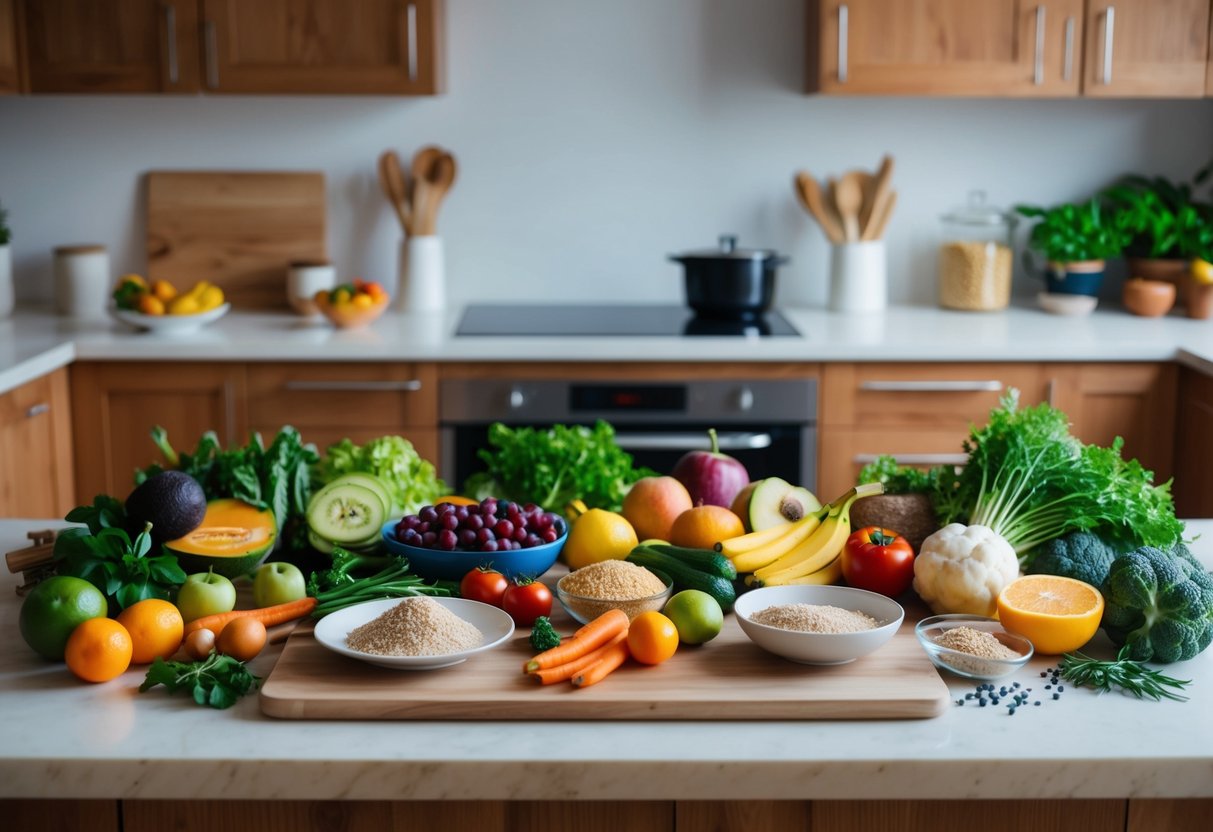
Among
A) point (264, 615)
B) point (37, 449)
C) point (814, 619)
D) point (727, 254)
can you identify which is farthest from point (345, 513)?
point (727, 254)

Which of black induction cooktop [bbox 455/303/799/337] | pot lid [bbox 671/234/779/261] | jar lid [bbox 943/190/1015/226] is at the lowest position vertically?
black induction cooktop [bbox 455/303/799/337]

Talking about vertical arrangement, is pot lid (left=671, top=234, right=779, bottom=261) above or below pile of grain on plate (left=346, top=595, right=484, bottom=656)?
above

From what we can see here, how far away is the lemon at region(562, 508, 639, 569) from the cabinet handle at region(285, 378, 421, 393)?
1.71m

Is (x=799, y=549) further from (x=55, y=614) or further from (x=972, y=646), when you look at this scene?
(x=55, y=614)

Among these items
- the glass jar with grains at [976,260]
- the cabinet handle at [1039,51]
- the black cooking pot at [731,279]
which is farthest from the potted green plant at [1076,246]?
the black cooking pot at [731,279]

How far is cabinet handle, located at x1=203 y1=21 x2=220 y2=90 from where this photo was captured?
11.9ft

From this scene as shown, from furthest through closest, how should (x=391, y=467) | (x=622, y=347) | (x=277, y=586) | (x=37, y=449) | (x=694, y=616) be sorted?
(x=622, y=347)
(x=37, y=449)
(x=391, y=467)
(x=277, y=586)
(x=694, y=616)

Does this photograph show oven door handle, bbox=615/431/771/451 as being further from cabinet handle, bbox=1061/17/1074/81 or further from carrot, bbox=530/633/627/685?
carrot, bbox=530/633/627/685

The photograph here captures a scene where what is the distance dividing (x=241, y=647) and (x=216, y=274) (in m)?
2.84

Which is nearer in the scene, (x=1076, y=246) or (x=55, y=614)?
(x=55, y=614)

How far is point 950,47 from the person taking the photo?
3.62 m

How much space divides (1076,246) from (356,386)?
7.26 feet

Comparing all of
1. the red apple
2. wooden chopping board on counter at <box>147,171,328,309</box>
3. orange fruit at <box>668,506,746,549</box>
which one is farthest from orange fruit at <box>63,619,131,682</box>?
wooden chopping board on counter at <box>147,171,328,309</box>

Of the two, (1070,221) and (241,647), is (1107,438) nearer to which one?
(1070,221)
